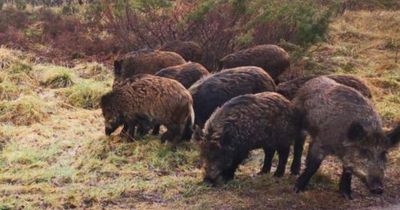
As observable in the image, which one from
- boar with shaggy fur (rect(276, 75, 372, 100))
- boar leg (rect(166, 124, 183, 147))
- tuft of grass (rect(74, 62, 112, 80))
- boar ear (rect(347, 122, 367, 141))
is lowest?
tuft of grass (rect(74, 62, 112, 80))

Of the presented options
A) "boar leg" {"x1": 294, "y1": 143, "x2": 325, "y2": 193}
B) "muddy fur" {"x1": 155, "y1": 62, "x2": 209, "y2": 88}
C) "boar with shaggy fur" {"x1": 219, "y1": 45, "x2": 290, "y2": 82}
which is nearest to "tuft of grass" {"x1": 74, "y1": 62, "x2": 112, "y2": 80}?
"boar with shaggy fur" {"x1": 219, "y1": 45, "x2": 290, "y2": 82}

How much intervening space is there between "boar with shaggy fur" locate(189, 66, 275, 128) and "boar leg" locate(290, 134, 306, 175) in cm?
152

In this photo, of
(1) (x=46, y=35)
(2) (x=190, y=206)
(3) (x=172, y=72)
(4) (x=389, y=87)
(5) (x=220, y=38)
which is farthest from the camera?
(1) (x=46, y=35)

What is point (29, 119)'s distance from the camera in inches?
421

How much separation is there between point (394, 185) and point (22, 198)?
4.69 metres

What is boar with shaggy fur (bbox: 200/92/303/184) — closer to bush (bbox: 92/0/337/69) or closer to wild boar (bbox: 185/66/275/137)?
wild boar (bbox: 185/66/275/137)

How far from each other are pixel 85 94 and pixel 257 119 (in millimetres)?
5305

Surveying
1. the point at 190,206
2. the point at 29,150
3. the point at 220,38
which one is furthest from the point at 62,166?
the point at 220,38

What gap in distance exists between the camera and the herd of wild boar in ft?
23.2

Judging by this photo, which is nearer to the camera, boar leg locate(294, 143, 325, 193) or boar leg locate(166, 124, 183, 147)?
boar leg locate(294, 143, 325, 193)

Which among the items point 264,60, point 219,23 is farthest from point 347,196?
point 219,23

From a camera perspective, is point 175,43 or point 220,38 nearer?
point 175,43

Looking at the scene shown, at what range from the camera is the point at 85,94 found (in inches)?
479

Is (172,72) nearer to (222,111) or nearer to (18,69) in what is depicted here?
(222,111)
